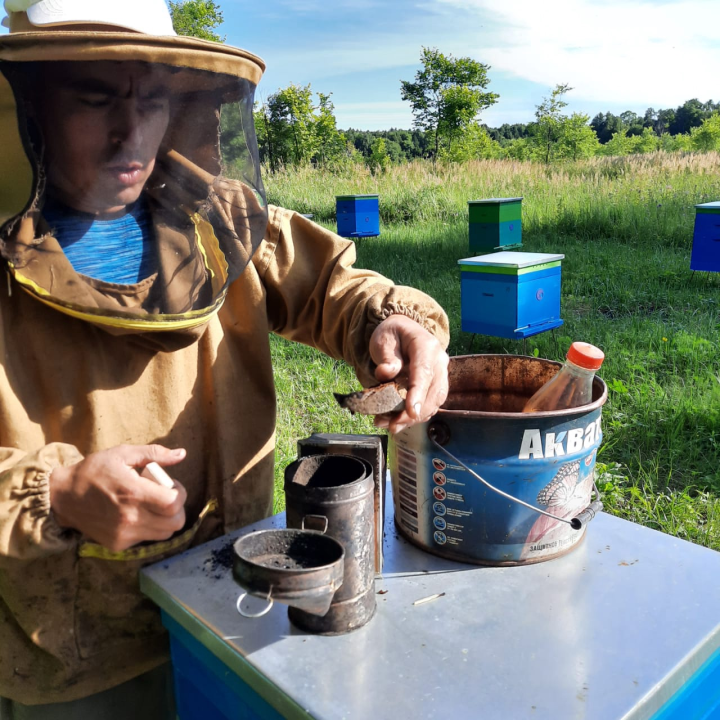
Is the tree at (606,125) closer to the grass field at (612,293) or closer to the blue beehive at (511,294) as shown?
the grass field at (612,293)

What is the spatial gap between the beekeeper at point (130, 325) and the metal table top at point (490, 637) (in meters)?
0.18

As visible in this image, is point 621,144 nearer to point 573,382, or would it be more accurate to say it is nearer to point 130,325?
point 573,382

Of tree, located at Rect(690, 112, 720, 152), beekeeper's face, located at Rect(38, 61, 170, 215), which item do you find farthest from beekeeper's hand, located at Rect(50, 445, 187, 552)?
tree, located at Rect(690, 112, 720, 152)

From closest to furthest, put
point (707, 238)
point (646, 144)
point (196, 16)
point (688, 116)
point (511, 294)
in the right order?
point (511, 294), point (707, 238), point (196, 16), point (646, 144), point (688, 116)

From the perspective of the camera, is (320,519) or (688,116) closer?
(320,519)

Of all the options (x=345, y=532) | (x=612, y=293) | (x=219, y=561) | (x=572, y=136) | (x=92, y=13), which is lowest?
(x=612, y=293)

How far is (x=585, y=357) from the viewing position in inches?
41.2

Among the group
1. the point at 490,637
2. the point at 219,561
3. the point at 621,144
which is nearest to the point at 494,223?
the point at 219,561

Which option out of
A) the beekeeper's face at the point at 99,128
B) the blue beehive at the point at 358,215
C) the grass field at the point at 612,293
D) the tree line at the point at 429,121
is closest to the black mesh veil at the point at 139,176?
the beekeeper's face at the point at 99,128

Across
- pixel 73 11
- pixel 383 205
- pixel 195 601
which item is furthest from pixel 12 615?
pixel 383 205

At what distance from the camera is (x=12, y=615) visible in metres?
1.15

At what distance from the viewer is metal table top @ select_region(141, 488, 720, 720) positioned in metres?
0.73

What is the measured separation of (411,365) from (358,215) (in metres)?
7.32

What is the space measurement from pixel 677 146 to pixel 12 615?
146 feet
